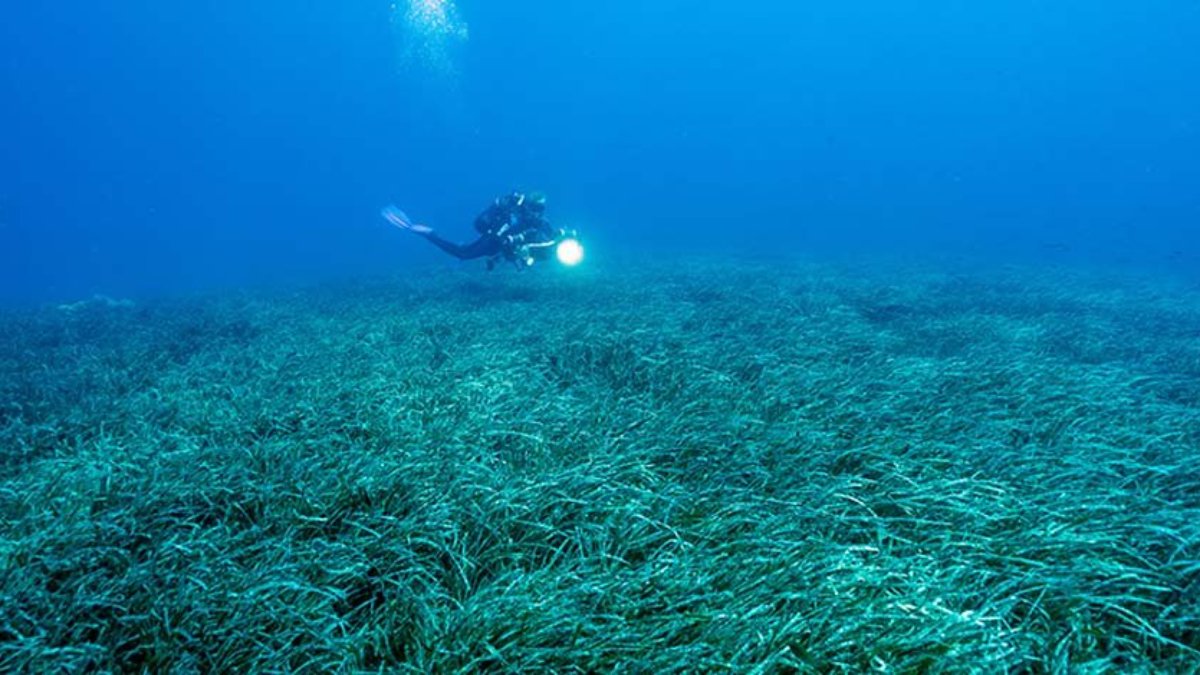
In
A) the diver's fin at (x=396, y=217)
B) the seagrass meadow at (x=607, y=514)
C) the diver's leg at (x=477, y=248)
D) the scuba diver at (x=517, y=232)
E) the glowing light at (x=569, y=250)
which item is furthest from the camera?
the diver's fin at (x=396, y=217)

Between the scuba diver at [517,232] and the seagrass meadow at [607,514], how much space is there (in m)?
6.82

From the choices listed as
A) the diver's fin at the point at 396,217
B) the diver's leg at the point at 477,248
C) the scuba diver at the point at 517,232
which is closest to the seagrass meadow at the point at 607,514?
the scuba diver at the point at 517,232

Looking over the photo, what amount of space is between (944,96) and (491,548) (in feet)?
725

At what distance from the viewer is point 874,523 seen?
11.2 feet

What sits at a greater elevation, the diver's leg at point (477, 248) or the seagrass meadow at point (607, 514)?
the diver's leg at point (477, 248)

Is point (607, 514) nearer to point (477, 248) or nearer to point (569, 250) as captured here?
point (569, 250)

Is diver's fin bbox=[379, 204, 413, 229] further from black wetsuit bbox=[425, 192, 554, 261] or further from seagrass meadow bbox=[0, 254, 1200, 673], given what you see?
seagrass meadow bbox=[0, 254, 1200, 673]

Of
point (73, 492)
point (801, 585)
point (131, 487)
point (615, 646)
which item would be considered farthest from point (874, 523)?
point (73, 492)

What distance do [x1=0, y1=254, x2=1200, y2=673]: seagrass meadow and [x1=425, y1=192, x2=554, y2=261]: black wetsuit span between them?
6886mm

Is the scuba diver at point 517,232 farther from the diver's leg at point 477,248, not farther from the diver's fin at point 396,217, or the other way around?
the diver's fin at point 396,217

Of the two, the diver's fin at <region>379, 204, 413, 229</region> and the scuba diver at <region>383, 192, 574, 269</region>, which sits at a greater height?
the diver's fin at <region>379, 204, 413, 229</region>

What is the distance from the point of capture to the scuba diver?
1452cm

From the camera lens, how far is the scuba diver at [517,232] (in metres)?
14.5

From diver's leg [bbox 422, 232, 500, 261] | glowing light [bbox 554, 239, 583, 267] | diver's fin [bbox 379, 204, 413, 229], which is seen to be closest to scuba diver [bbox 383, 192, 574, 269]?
diver's leg [bbox 422, 232, 500, 261]
